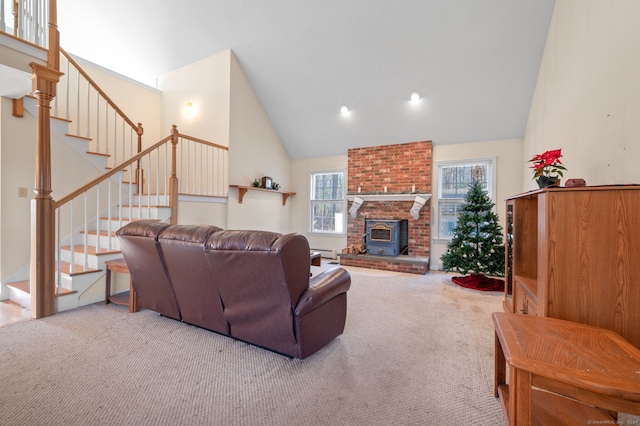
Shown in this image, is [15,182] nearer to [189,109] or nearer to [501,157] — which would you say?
[189,109]

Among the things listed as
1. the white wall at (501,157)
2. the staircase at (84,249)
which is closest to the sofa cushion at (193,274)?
the staircase at (84,249)

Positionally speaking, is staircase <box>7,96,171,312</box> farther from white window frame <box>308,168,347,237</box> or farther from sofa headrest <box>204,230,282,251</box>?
white window frame <box>308,168,347,237</box>

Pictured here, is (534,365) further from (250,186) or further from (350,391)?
(250,186)

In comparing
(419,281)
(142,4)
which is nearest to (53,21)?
(142,4)

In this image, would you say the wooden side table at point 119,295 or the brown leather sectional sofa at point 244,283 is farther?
the wooden side table at point 119,295

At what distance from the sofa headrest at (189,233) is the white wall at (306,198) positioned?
4.40 meters

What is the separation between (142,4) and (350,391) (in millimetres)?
6304

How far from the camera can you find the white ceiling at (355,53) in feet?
12.7

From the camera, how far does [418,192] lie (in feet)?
18.0

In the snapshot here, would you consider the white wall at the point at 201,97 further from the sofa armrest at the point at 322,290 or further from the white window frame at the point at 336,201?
the sofa armrest at the point at 322,290

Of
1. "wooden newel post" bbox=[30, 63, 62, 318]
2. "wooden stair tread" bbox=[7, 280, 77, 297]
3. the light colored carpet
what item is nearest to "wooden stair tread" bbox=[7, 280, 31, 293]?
"wooden stair tread" bbox=[7, 280, 77, 297]

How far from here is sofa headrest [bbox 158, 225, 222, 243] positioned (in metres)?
2.10

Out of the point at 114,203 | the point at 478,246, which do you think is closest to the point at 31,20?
the point at 114,203

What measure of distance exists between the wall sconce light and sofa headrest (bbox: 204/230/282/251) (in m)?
4.45
